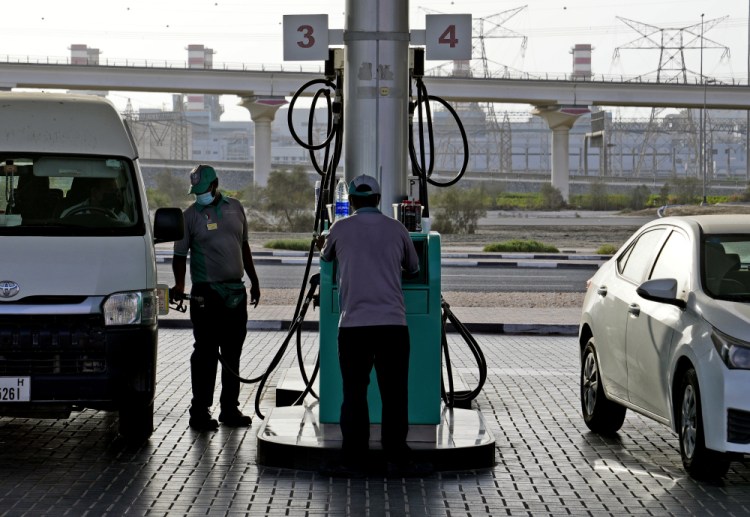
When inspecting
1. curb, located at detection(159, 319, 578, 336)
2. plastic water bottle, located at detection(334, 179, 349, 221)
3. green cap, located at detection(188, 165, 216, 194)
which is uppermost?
green cap, located at detection(188, 165, 216, 194)

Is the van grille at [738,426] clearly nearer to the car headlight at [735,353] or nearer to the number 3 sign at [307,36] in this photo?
the car headlight at [735,353]

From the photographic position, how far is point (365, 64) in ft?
31.9

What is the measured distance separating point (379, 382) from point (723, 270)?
2.44 m

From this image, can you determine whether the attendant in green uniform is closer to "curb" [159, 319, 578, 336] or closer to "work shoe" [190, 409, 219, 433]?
"work shoe" [190, 409, 219, 433]

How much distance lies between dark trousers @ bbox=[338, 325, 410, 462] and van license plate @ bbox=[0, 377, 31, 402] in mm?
2041

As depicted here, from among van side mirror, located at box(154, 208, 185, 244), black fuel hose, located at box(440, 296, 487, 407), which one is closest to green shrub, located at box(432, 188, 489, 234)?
black fuel hose, located at box(440, 296, 487, 407)

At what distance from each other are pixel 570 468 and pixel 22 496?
344cm

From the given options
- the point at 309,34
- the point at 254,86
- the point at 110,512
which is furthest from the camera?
the point at 254,86

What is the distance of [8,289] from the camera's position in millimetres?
8461

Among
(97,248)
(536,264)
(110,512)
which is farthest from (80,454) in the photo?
(536,264)

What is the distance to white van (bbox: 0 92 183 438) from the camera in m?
8.47

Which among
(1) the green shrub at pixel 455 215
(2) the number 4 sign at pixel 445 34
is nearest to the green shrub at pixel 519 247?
(1) the green shrub at pixel 455 215

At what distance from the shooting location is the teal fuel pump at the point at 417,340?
8.59 meters

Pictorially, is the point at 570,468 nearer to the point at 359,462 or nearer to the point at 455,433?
the point at 455,433
